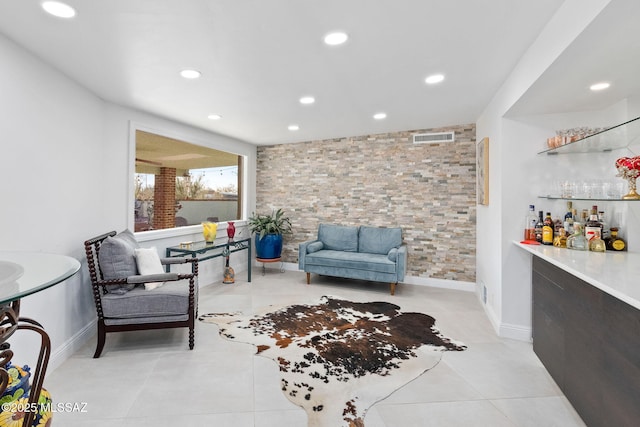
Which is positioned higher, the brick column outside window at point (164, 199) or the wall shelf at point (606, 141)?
the wall shelf at point (606, 141)

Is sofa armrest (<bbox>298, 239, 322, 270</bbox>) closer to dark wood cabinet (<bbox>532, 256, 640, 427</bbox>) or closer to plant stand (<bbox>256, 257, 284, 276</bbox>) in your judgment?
plant stand (<bbox>256, 257, 284, 276</bbox>)

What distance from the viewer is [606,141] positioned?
7.51ft

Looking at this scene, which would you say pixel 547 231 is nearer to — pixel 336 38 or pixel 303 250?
pixel 336 38

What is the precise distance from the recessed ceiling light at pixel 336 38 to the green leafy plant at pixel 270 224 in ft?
12.0

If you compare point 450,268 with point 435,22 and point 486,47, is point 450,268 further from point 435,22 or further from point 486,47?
point 435,22

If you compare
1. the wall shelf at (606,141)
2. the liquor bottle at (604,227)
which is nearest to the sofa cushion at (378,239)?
the wall shelf at (606,141)

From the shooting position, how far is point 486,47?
7.13 ft

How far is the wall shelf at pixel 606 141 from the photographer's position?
81.5 inches

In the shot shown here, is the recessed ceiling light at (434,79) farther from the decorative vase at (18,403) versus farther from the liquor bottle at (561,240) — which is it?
the decorative vase at (18,403)

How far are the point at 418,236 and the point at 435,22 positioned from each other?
11.1 ft

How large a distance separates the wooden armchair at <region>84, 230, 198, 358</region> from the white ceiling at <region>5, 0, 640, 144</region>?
1491 millimetres

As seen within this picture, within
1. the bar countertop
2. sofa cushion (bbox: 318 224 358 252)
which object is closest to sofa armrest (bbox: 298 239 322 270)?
sofa cushion (bbox: 318 224 358 252)

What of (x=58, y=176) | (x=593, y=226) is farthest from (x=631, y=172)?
(x=58, y=176)

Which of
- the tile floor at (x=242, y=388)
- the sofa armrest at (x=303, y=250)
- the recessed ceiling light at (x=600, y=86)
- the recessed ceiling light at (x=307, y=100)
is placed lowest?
the tile floor at (x=242, y=388)
